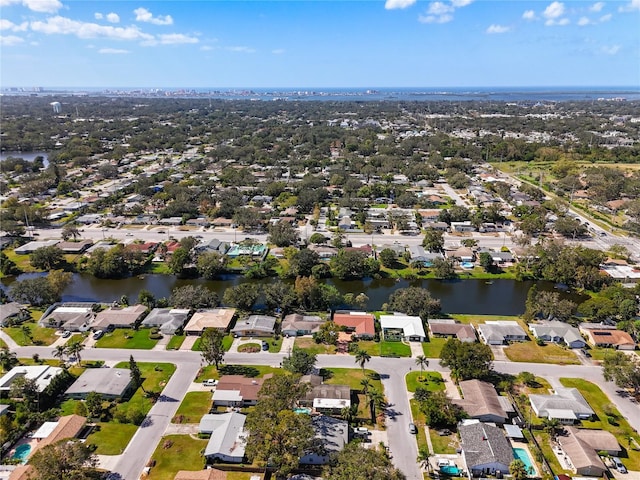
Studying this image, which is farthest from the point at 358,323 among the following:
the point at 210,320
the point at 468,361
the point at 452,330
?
the point at 210,320

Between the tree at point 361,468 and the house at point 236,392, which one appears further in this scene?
the house at point 236,392

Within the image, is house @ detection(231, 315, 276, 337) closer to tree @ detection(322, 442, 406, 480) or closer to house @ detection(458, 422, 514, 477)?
tree @ detection(322, 442, 406, 480)

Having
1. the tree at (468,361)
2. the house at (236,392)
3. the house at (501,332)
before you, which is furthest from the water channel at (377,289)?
the house at (236,392)

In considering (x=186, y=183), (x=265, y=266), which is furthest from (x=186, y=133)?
(x=265, y=266)

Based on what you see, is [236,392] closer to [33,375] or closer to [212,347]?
[212,347]

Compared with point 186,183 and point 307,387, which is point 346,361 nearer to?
point 307,387

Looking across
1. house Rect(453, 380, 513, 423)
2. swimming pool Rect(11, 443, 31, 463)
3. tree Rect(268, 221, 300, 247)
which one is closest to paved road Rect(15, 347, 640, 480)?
house Rect(453, 380, 513, 423)

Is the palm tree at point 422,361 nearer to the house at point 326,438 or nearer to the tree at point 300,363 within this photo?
the tree at point 300,363
